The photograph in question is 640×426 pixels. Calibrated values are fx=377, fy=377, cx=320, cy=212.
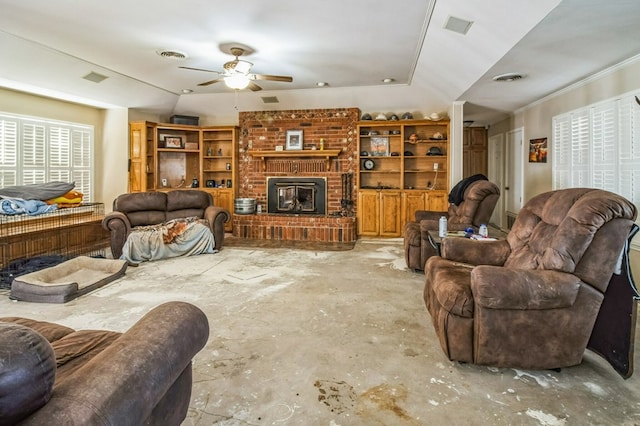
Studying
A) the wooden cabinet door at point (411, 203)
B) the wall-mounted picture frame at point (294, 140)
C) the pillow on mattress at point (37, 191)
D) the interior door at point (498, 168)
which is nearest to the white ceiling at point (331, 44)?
the wall-mounted picture frame at point (294, 140)

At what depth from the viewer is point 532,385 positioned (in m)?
2.14

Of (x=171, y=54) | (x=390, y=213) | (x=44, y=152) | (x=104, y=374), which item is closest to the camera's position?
(x=104, y=374)

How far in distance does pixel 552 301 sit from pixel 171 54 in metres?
5.08

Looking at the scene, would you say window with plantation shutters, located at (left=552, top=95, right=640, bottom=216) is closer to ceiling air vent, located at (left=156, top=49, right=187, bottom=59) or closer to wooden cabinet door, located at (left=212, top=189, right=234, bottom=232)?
ceiling air vent, located at (left=156, top=49, right=187, bottom=59)

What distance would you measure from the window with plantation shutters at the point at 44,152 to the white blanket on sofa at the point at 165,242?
208 centimetres

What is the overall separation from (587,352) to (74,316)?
3900 mm

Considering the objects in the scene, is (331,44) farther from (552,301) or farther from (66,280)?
(66,280)

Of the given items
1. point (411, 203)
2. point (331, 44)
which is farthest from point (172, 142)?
point (411, 203)

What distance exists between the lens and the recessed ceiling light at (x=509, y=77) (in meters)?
4.38

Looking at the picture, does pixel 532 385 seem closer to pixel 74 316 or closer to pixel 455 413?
pixel 455 413

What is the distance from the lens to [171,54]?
5.00m

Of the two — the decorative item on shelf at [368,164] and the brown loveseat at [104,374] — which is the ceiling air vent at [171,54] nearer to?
the decorative item on shelf at [368,164]

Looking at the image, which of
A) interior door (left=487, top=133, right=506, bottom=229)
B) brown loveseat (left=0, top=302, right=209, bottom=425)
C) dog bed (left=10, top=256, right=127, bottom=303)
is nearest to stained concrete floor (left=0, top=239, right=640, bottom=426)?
dog bed (left=10, top=256, right=127, bottom=303)

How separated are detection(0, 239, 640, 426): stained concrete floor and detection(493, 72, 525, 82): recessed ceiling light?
2621 millimetres
